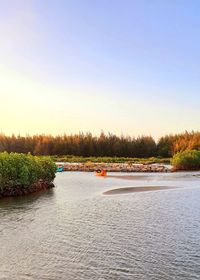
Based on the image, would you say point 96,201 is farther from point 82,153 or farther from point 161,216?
point 82,153

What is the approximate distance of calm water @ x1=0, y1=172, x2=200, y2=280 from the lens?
1094cm

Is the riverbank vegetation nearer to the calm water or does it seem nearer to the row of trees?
the calm water

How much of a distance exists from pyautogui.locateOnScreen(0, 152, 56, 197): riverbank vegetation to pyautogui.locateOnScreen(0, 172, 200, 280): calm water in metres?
3.58

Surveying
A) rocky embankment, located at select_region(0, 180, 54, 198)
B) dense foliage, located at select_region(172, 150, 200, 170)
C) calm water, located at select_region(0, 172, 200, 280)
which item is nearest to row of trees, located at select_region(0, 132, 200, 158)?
dense foliage, located at select_region(172, 150, 200, 170)

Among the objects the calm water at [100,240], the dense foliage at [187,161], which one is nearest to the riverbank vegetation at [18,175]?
the calm water at [100,240]

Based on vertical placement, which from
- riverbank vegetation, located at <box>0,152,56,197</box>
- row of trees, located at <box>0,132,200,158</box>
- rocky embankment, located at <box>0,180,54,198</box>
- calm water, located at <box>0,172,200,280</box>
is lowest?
calm water, located at <box>0,172,200,280</box>

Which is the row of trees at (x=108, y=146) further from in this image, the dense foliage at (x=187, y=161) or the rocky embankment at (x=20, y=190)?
the rocky embankment at (x=20, y=190)

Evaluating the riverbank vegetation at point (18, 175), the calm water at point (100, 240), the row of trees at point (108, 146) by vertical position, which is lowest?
the calm water at point (100, 240)

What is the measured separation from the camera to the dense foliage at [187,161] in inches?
2258

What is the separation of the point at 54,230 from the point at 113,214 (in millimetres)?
4255

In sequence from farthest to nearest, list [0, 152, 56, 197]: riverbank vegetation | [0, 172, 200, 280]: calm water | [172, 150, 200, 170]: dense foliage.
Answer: [172, 150, 200, 170]: dense foliage < [0, 152, 56, 197]: riverbank vegetation < [0, 172, 200, 280]: calm water

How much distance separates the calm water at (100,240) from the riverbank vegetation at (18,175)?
11.8ft

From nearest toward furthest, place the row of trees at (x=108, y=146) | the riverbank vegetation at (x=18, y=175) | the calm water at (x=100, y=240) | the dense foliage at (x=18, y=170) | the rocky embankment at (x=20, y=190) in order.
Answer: the calm water at (x=100, y=240)
the rocky embankment at (x=20, y=190)
the riverbank vegetation at (x=18, y=175)
the dense foliage at (x=18, y=170)
the row of trees at (x=108, y=146)

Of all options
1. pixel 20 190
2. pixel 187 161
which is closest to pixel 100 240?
pixel 20 190
